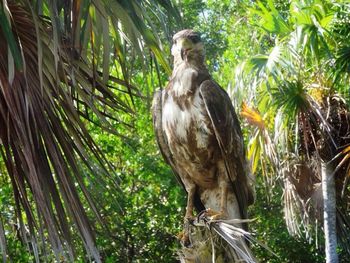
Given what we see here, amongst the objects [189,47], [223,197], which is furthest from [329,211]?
[189,47]

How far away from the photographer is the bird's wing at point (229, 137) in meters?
4.67

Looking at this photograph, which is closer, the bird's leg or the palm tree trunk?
the bird's leg

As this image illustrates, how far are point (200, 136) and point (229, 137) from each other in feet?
0.63

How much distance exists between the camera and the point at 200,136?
4.70m

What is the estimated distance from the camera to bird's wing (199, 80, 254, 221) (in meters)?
4.67

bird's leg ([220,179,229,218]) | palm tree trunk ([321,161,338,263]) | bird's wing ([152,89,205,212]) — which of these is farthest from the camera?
palm tree trunk ([321,161,338,263])

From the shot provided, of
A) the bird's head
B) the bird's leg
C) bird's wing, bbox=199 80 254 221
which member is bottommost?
the bird's leg

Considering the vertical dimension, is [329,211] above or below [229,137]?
above

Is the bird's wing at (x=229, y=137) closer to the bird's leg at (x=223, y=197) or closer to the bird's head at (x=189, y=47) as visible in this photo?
the bird's leg at (x=223, y=197)

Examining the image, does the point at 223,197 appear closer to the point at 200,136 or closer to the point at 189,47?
the point at 200,136

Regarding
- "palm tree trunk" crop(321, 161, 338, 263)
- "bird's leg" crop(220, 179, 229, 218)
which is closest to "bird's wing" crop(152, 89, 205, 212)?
"bird's leg" crop(220, 179, 229, 218)

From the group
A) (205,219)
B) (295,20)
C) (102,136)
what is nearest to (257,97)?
(295,20)

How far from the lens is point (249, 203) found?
4.98 m

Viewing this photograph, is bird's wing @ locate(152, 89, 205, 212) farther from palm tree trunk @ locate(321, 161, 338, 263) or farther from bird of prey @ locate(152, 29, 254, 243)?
palm tree trunk @ locate(321, 161, 338, 263)
